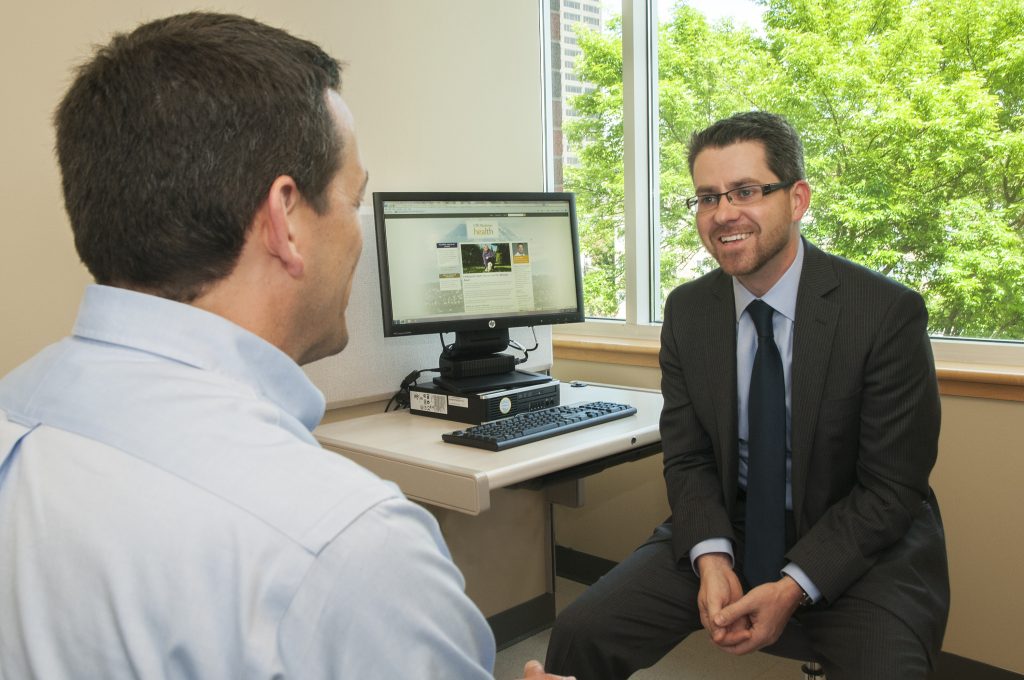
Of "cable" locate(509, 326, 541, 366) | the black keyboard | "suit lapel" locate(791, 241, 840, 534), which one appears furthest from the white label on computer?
"suit lapel" locate(791, 241, 840, 534)

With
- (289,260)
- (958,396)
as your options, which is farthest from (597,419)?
(289,260)

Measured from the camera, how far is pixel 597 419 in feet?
6.39

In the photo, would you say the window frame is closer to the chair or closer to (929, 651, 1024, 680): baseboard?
(929, 651, 1024, 680): baseboard

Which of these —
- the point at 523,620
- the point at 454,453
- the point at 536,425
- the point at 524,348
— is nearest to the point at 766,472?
the point at 536,425

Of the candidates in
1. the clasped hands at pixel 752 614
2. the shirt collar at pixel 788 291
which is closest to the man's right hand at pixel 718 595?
the clasped hands at pixel 752 614

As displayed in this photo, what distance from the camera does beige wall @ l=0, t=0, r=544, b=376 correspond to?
1.66 metres

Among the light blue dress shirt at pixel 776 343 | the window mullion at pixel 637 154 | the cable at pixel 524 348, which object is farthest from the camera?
the window mullion at pixel 637 154

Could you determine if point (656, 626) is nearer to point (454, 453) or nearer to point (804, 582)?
point (804, 582)

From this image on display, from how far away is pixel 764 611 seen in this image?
151 centimetres

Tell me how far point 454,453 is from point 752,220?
757 mm

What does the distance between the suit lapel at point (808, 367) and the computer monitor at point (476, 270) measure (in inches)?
26.3

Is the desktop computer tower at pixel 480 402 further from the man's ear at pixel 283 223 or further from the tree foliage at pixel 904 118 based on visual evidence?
the man's ear at pixel 283 223

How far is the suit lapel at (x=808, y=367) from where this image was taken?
1.61m

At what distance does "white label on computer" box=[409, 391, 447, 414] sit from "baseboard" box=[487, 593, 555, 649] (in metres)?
0.73
